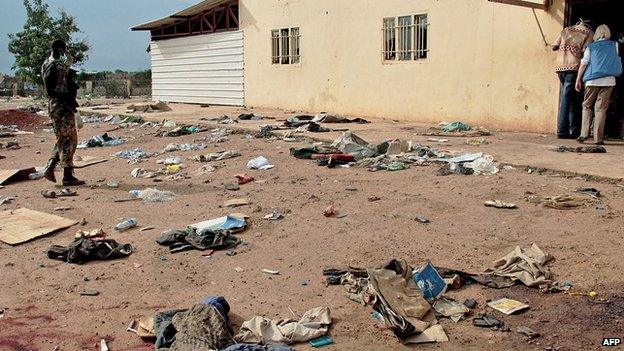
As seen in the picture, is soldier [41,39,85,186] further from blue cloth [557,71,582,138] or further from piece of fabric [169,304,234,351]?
blue cloth [557,71,582,138]

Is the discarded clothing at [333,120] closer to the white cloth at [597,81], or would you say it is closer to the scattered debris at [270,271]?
the white cloth at [597,81]

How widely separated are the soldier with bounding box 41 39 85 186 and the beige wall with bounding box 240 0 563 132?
23.3 ft

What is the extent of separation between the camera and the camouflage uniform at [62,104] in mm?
6836

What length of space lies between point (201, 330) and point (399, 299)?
117cm

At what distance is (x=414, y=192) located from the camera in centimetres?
585

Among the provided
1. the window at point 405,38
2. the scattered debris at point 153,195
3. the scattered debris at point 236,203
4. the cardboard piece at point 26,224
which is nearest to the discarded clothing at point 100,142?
the scattered debris at point 153,195

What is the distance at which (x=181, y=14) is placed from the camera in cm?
1862

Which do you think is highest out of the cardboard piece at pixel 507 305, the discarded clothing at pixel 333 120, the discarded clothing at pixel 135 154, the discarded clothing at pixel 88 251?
the discarded clothing at pixel 333 120

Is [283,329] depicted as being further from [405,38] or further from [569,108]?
[405,38]

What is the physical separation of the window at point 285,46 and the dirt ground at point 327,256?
8.98 metres

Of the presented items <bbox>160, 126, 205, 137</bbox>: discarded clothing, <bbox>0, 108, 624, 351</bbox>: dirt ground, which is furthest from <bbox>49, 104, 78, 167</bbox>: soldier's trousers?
<bbox>160, 126, 205, 137</bbox>: discarded clothing

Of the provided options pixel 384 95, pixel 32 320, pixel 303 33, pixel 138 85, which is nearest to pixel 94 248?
pixel 32 320

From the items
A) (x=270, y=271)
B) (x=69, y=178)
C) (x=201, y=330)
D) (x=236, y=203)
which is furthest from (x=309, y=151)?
(x=201, y=330)

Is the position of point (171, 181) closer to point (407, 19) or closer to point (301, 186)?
point (301, 186)
